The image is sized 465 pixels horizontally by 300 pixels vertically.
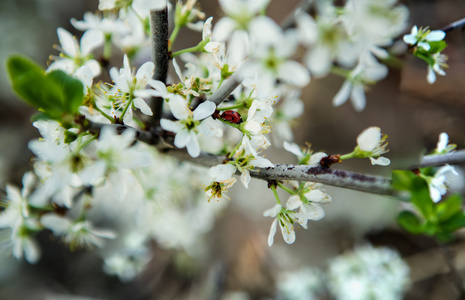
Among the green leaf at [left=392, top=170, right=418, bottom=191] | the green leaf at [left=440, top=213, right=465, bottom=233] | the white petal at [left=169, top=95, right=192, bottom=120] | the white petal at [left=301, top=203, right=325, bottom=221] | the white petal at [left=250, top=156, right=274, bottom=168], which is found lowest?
the green leaf at [left=440, top=213, right=465, bottom=233]

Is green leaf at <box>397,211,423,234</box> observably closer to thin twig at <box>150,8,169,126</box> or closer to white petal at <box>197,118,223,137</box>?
white petal at <box>197,118,223,137</box>

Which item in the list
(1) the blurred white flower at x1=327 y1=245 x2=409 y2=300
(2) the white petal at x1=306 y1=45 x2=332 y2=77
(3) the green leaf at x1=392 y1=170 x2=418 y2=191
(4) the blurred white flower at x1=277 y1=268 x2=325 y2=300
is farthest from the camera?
(4) the blurred white flower at x1=277 y1=268 x2=325 y2=300

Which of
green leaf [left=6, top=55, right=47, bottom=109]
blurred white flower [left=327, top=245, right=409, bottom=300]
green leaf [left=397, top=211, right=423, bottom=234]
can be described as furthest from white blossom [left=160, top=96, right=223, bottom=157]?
blurred white flower [left=327, top=245, right=409, bottom=300]

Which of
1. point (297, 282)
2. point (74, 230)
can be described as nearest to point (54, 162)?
point (74, 230)

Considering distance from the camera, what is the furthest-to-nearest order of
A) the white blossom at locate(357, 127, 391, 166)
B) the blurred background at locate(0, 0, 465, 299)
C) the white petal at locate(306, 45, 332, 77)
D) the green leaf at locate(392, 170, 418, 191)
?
the blurred background at locate(0, 0, 465, 299) < the green leaf at locate(392, 170, 418, 191) < the white blossom at locate(357, 127, 391, 166) < the white petal at locate(306, 45, 332, 77)

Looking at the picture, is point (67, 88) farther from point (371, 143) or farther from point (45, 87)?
point (371, 143)

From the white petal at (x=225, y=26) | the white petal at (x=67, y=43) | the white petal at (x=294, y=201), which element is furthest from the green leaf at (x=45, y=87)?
the white petal at (x=294, y=201)

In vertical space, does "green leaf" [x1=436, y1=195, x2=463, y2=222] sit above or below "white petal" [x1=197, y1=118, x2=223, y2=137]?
below

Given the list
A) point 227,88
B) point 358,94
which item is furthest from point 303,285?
point 227,88
